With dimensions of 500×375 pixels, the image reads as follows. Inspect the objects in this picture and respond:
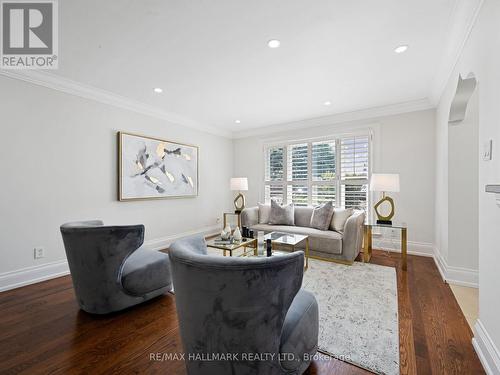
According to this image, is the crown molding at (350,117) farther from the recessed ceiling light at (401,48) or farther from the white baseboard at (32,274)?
the white baseboard at (32,274)

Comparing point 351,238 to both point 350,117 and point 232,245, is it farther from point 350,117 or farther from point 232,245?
point 350,117

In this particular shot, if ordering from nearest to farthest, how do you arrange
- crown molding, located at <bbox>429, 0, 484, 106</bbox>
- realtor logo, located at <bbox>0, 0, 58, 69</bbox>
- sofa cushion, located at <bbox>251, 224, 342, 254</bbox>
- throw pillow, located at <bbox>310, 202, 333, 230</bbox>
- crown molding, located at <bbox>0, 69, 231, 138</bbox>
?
crown molding, located at <bbox>429, 0, 484, 106</bbox>
realtor logo, located at <bbox>0, 0, 58, 69</bbox>
crown molding, located at <bbox>0, 69, 231, 138</bbox>
sofa cushion, located at <bbox>251, 224, 342, 254</bbox>
throw pillow, located at <bbox>310, 202, 333, 230</bbox>

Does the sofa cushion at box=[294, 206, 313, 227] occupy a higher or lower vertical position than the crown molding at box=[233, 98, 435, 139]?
lower

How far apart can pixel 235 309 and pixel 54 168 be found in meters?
3.14

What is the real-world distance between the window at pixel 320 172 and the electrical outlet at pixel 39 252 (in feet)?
13.0

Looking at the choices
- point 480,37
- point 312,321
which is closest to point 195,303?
point 312,321

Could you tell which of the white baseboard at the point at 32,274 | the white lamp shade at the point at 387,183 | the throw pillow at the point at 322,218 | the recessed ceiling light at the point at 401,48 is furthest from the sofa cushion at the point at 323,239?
the white baseboard at the point at 32,274

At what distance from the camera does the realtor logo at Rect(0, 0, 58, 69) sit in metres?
1.87

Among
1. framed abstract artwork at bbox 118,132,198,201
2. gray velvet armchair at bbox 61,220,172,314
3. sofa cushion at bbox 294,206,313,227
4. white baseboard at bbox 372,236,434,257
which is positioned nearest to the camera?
gray velvet armchair at bbox 61,220,172,314

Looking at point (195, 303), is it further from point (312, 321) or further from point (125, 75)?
point (125, 75)

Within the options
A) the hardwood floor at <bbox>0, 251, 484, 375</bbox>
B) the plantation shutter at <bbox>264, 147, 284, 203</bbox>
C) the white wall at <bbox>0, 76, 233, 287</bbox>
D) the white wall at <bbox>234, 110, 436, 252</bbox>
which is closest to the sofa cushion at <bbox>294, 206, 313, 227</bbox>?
the plantation shutter at <bbox>264, 147, 284, 203</bbox>

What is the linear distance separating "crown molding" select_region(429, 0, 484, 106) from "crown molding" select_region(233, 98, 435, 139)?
2.88 feet

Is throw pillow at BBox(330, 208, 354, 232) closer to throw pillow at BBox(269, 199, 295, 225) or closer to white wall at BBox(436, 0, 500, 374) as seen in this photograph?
throw pillow at BBox(269, 199, 295, 225)

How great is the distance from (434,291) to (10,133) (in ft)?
16.2
